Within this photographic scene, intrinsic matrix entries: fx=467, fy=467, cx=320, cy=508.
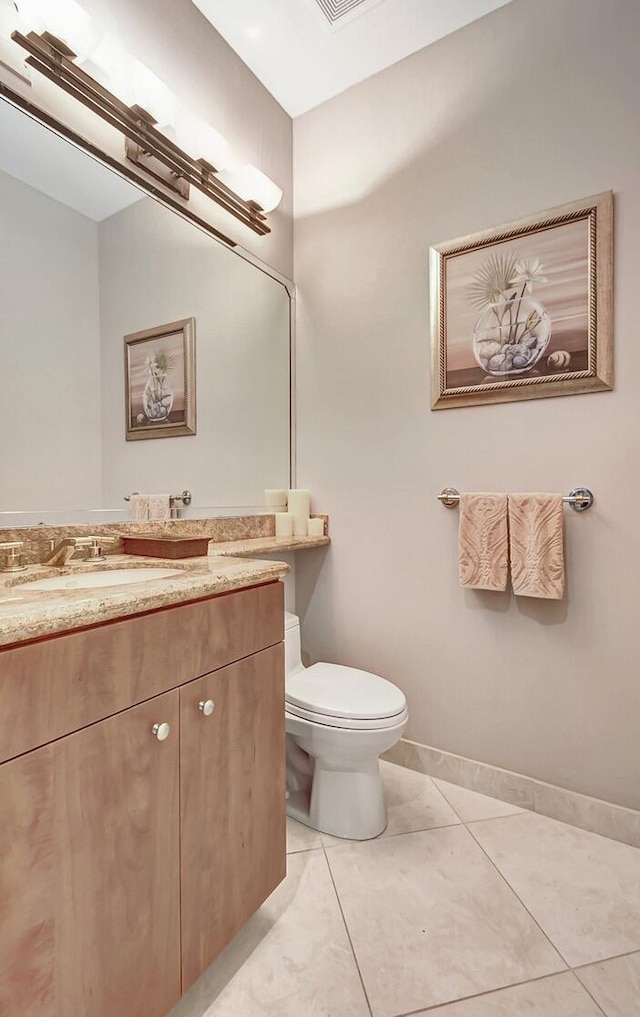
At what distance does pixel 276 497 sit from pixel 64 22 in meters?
1.47

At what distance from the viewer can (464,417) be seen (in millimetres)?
1659

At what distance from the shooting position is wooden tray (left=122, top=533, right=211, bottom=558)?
1.29m

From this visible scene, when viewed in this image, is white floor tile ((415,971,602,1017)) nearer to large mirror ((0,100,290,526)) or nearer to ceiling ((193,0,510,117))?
large mirror ((0,100,290,526))

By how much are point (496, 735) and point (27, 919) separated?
144cm

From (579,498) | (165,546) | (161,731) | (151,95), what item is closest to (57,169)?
(151,95)

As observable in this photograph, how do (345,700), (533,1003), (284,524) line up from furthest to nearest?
(284,524) → (345,700) → (533,1003)

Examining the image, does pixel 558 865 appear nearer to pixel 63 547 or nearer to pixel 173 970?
pixel 173 970

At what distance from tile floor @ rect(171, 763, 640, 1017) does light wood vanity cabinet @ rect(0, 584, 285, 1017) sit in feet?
0.47

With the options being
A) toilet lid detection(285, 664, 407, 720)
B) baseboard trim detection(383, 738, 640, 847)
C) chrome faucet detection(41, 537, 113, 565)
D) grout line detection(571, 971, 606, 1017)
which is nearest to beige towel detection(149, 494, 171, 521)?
chrome faucet detection(41, 537, 113, 565)

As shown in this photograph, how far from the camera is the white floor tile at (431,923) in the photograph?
100 cm

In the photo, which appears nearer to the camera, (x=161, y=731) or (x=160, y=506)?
(x=161, y=731)

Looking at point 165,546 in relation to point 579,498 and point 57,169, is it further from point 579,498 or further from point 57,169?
point 579,498

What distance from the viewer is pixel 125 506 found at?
1.40 metres

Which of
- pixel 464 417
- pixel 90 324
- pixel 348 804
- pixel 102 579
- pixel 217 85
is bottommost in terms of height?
pixel 348 804
